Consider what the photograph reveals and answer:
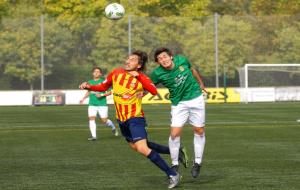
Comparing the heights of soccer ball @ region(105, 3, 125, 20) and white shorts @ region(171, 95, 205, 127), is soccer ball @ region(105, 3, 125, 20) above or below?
above

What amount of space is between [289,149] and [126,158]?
4.13 metres

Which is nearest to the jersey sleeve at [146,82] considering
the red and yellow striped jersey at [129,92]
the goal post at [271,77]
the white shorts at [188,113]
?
the red and yellow striped jersey at [129,92]

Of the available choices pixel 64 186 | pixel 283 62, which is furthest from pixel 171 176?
pixel 283 62

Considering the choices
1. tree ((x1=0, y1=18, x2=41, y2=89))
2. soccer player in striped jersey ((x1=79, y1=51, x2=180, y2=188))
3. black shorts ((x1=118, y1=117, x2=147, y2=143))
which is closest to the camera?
black shorts ((x1=118, y1=117, x2=147, y2=143))

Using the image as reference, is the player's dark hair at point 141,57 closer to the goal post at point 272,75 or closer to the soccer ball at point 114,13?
the soccer ball at point 114,13

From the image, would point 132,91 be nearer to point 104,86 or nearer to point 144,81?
point 144,81

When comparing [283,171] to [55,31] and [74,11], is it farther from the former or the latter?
[74,11]

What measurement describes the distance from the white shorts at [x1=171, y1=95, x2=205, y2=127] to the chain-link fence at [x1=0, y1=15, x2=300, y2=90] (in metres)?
42.1

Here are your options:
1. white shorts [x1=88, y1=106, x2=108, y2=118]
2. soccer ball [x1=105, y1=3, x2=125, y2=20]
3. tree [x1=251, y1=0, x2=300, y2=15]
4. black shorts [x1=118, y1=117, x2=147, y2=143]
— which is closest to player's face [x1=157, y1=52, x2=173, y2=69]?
black shorts [x1=118, y1=117, x2=147, y2=143]

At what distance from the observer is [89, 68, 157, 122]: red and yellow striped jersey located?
1243 cm

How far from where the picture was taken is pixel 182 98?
44.0 ft

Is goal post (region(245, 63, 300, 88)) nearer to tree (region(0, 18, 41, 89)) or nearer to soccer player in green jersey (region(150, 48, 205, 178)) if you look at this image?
tree (region(0, 18, 41, 89))

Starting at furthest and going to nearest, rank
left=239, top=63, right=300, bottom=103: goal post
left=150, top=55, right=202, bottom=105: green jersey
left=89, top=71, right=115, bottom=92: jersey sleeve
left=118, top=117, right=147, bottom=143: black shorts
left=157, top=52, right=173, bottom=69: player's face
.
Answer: left=239, top=63, right=300, bottom=103: goal post, left=150, top=55, right=202, bottom=105: green jersey, left=157, top=52, right=173, bottom=69: player's face, left=89, top=71, right=115, bottom=92: jersey sleeve, left=118, top=117, right=147, bottom=143: black shorts

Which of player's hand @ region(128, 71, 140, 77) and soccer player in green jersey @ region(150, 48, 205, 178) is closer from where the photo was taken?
player's hand @ region(128, 71, 140, 77)
